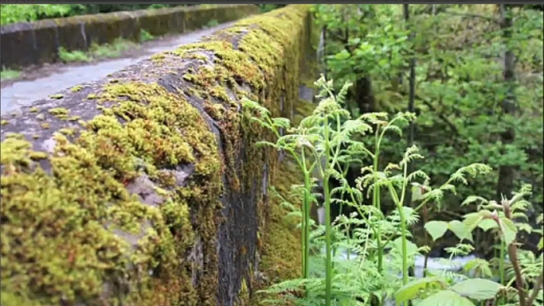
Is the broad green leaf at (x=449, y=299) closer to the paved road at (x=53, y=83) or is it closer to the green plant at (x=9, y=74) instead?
the paved road at (x=53, y=83)

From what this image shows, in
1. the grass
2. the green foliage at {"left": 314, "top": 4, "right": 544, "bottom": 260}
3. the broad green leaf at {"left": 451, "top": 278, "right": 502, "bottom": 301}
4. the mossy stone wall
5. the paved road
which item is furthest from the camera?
the green foliage at {"left": 314, "top": 4, "right": 544, "bottom": 260}

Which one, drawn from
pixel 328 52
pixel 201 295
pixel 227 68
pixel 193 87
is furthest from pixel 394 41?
pixel 201 295

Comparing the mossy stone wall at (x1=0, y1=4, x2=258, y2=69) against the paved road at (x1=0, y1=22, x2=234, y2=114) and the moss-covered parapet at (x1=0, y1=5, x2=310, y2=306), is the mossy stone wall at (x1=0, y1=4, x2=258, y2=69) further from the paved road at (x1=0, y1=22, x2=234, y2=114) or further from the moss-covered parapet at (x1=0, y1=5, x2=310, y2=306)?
the moss-covered parapet at (x1=0, y1=5, x2=310, y2=306)

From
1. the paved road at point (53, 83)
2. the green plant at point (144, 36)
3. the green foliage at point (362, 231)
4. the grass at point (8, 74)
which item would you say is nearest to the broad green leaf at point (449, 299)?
the green foliage at point (362, 231)

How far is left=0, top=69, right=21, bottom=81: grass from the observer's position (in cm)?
662

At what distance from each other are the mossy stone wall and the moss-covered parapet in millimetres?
5841

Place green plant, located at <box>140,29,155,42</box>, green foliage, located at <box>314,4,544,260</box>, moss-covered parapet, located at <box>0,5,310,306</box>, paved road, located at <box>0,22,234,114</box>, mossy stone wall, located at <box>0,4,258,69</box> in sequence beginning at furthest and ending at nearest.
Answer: green plant, located at <box>140,29,155,42</box>, green foliage, located at <box>314,4,544,260</box>, mossy stone wall, located at <box>0,4,258,69</box>, paved road, located at <box>0,22,234,114</box>, moss-covered parapet, located at <box>0,5,310,306</box>

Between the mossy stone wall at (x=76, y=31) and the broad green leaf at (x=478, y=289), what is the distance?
6639mm

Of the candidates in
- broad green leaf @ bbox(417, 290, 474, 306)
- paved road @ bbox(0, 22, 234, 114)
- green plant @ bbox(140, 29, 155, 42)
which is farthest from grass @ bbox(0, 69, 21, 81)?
broad green leaf @ bbox(417, 290, 474, 306)

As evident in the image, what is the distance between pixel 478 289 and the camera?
1.55m

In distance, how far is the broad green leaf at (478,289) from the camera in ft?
5.02

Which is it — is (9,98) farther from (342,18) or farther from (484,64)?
(484,64)

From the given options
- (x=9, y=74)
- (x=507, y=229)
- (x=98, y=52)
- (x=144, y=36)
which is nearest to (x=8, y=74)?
(x=9, y=74)

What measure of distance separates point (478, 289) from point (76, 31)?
8143mm
